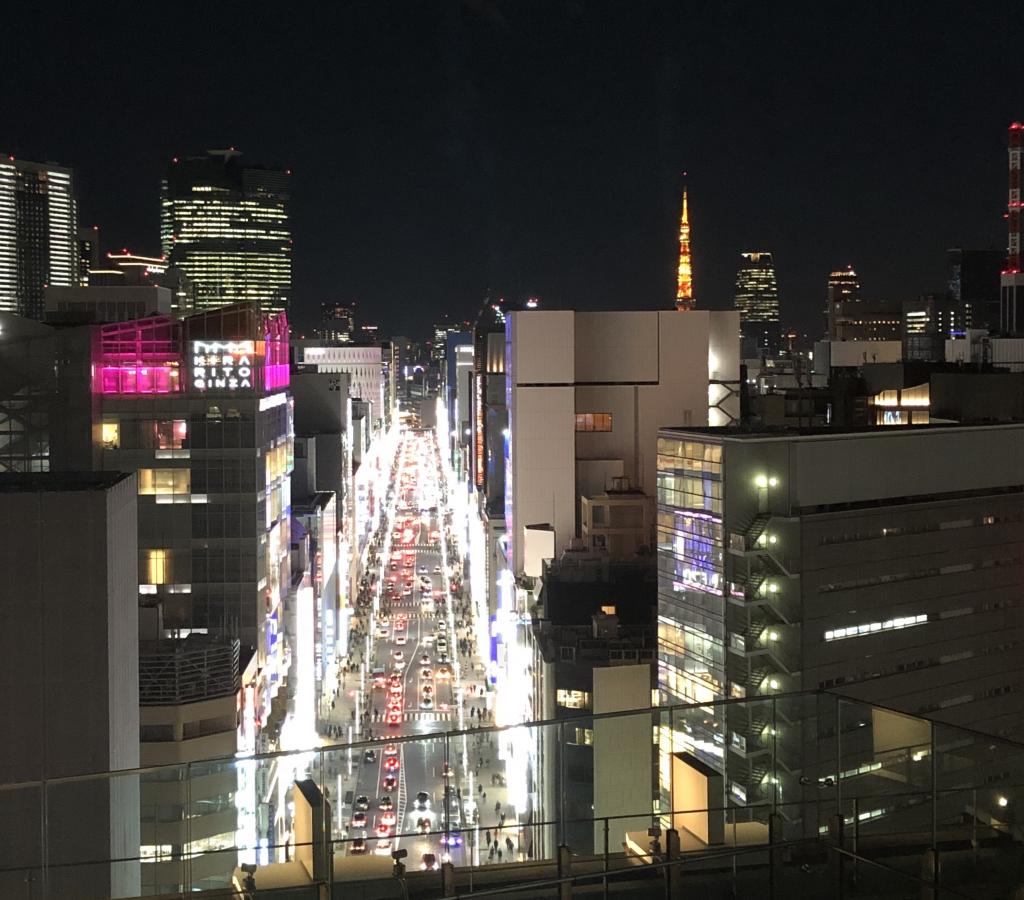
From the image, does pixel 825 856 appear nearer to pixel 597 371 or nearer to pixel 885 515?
pixel 885 515

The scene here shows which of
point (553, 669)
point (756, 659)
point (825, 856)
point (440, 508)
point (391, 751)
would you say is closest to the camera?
point (825, 856)

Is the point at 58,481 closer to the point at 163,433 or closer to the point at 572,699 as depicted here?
the point at 163,433

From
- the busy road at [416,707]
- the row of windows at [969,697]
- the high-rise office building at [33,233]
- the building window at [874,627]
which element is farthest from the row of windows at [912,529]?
the high-rise office building at [33,233]

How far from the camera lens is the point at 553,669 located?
3706cm

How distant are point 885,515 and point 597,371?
31.4 meters

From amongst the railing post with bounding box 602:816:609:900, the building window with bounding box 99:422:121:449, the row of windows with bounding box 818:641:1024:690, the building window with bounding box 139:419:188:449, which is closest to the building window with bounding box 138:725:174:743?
the building window with bounding box 139:419:188:449

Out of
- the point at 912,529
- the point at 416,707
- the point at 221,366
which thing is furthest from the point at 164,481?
the point at 416,707

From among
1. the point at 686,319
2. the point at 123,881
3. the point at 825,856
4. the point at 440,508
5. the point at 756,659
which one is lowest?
the point at 440,508

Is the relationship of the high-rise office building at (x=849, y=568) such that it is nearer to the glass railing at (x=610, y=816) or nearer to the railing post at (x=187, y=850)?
the glass railing at (x=610, y=816)

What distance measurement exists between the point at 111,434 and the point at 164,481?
203 centimetres

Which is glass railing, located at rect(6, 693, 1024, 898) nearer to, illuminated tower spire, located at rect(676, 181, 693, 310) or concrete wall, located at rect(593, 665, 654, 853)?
concrete wall, located at rect(593, 665, 654, 853)

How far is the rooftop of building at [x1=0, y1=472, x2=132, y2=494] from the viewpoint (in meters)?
16.8

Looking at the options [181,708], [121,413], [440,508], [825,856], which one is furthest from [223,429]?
[440,508]

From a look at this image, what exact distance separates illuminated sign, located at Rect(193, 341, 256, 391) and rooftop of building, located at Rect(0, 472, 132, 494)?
64.0 feet
